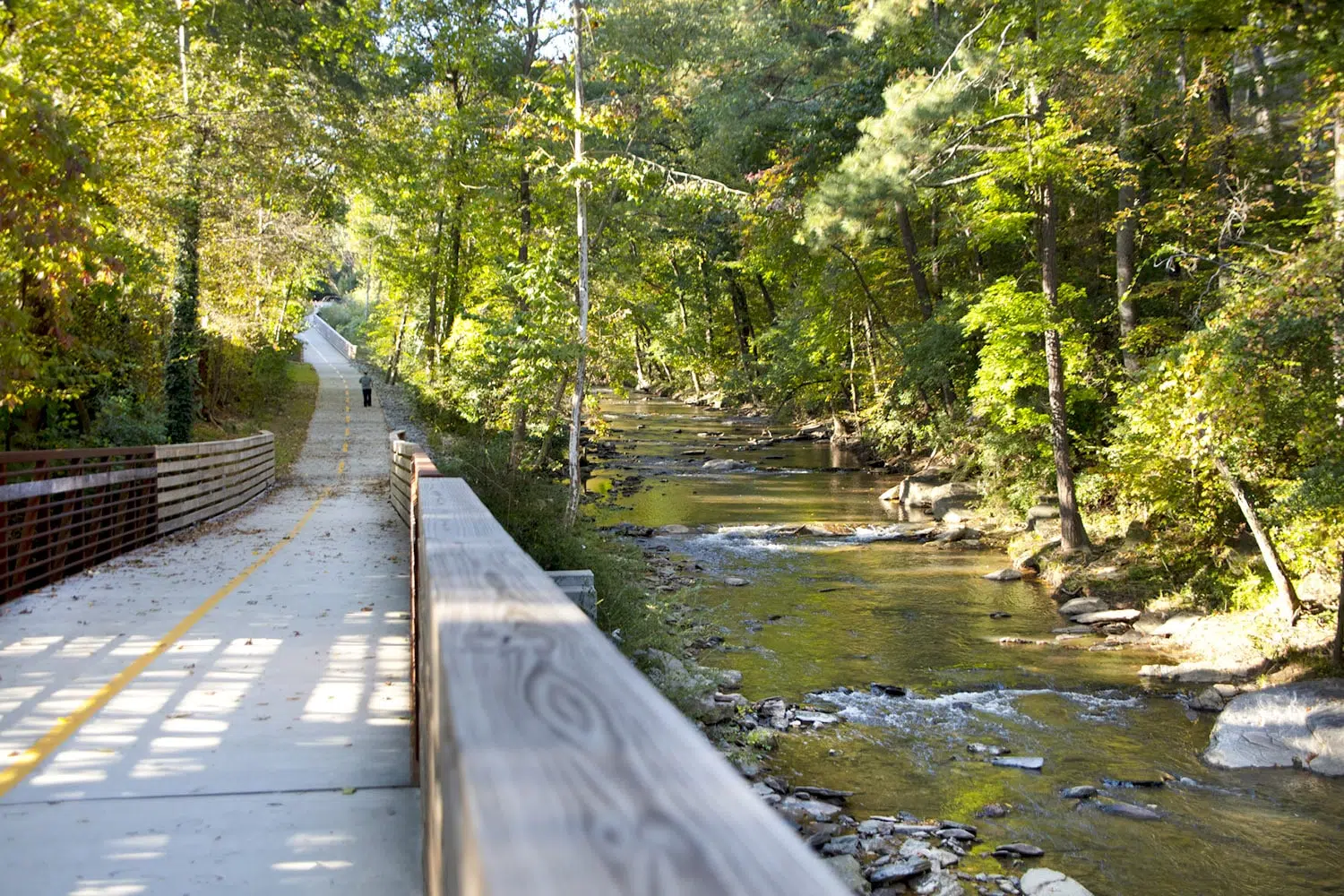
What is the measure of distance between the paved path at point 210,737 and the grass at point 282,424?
1781 cm

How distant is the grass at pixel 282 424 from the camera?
2959 cm

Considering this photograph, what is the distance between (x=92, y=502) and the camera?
12.4 meters

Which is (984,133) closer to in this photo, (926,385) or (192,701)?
(926,385)

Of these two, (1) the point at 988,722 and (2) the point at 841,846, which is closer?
(2) the point at 841,846

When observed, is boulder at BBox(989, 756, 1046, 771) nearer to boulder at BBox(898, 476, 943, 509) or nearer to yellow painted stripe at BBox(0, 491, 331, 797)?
yellow painted stripe at BBox(0, 491, 331, 797)

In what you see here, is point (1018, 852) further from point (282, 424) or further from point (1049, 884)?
point (282, 424)

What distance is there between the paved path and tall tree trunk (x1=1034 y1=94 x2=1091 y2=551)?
12.4 m

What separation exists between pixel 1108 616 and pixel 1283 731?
16.0 feet

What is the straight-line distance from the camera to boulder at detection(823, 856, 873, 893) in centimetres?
719

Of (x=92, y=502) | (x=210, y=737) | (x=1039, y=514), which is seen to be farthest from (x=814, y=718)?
(x=1039, y=514)

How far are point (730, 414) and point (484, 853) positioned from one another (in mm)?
Answer: 48515

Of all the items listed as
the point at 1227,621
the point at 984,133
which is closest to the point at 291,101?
the point at 984,133

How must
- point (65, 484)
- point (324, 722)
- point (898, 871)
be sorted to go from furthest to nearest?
point (65, 484) < point (898, 871) < point (324, 722)

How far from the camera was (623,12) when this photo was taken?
36.5m
